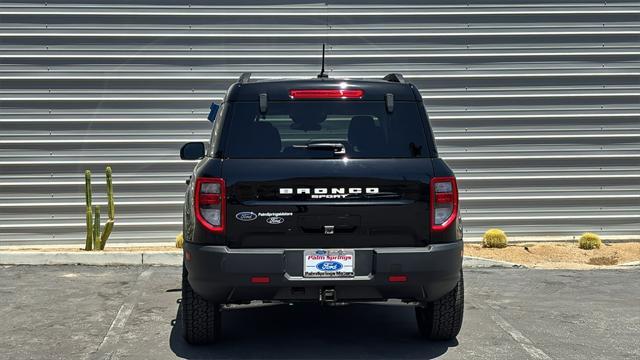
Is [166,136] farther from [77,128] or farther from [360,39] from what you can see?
[360,39]

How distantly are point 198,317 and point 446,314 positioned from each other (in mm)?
1729

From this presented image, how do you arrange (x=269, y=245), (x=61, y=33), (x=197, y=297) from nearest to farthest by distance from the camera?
1. (x=269, y=245)
2. (x=197, y=297)
3. (x=61, y=33)

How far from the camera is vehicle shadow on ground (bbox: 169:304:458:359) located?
5.99 m

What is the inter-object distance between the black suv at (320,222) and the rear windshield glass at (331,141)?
10 millimetres

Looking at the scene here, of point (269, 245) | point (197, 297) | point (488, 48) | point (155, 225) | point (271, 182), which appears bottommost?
point (155, 225)

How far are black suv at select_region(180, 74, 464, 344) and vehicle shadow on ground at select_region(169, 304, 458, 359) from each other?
55cm

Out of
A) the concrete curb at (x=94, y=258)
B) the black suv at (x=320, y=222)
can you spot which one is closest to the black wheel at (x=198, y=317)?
the black suv at (x=320, y=222)

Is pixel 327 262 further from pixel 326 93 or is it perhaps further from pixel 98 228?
pixel 98 228

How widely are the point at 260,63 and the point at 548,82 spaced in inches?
157

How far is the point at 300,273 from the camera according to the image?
Result: 5.46 metres

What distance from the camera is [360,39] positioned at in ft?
39.0

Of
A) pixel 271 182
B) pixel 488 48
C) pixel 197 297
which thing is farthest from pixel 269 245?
pixel 488 48

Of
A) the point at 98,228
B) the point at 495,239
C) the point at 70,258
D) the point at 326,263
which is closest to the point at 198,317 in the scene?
the point at 326,263

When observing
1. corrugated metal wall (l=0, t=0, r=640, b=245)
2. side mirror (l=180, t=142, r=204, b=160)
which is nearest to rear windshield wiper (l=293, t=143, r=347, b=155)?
side mirror (l=180, t=142, r=204, b=160)
